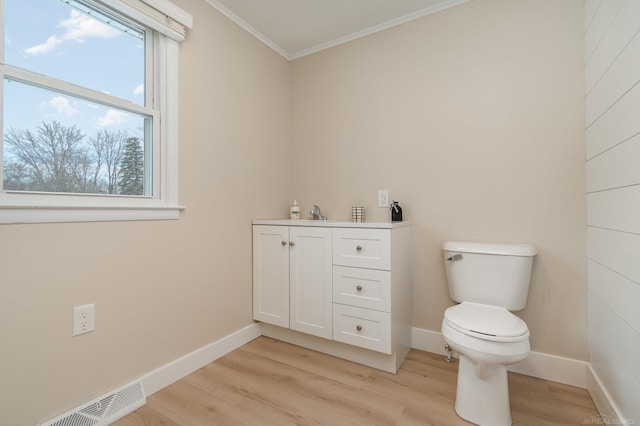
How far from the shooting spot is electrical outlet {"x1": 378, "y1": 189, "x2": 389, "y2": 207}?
2102mm

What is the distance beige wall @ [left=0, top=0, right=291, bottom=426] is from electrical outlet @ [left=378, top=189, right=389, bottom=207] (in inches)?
33.3

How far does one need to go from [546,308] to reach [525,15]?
1706 mm

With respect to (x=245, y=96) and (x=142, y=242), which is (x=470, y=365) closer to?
(x=142, y=242)

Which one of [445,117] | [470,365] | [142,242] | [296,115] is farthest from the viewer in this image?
[296,115]

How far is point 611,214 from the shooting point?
4.09 ft

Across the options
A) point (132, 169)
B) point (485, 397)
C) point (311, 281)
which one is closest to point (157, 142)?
point (132, 169)

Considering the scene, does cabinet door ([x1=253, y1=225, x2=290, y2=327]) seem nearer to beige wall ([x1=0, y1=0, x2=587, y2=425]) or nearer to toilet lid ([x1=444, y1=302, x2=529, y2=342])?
beige wall ([x1=0, y1=0, x2=587, y2=425])

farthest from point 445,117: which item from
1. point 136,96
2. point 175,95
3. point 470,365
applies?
point 136,96

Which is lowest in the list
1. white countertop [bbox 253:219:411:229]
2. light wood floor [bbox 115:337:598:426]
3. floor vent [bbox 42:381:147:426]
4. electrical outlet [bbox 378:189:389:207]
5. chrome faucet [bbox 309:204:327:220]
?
light wood floor [bbox 115:337:598:426]

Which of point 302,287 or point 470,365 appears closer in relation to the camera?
point 470,365

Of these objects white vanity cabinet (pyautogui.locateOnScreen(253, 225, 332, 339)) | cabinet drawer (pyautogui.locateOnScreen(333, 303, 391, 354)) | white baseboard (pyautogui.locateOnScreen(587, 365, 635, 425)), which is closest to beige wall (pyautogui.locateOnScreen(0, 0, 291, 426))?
white vanity cabinet (pyautogui.locateOnScreen(253, 225, 332, 339))

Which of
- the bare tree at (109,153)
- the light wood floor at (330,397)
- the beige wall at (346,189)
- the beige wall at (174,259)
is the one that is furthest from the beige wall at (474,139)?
the bare tree at (109,153)

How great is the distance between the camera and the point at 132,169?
1.55m

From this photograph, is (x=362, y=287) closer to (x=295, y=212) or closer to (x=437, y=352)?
(x=437, y=352)
